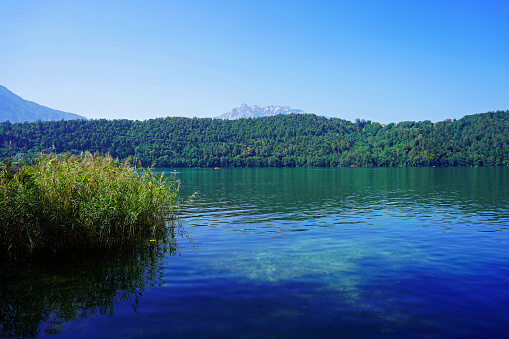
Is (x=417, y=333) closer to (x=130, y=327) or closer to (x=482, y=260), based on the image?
(x=130, y=327)

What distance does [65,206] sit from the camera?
1453 cm

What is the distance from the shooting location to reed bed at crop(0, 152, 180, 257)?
13508mm

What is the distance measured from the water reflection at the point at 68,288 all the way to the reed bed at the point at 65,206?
2.45ft

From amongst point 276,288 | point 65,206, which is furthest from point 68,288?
point 276,288

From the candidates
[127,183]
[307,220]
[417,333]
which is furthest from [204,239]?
[417,333]

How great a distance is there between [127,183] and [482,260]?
16553 mm

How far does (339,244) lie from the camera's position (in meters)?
19.1

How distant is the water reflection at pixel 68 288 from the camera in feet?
30.7

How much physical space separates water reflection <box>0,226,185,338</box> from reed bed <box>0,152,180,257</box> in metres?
0.75

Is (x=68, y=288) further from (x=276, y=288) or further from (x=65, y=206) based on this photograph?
(x=276, y=288)

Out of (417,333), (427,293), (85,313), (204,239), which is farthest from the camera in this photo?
(204,239)

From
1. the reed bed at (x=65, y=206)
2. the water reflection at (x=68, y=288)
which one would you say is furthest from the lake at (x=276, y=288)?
the reed bed at (x=65, y=206)

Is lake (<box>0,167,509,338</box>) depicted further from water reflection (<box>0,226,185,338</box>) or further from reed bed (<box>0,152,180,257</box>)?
reed bed (<box>0,152,180,257</box>)

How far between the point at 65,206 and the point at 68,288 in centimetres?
400
